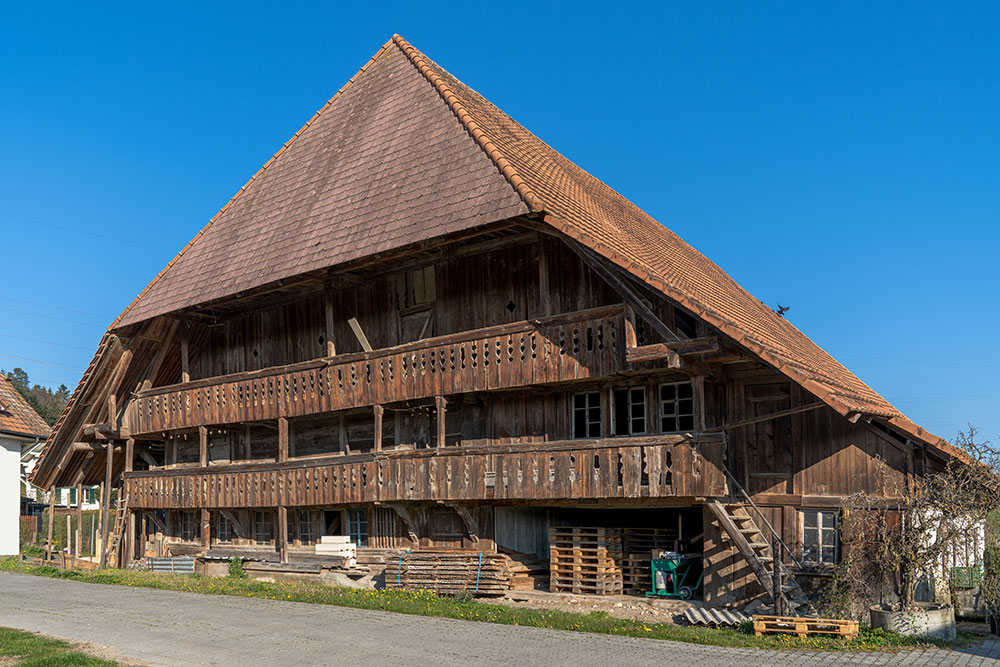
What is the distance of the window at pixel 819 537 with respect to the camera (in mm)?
16594

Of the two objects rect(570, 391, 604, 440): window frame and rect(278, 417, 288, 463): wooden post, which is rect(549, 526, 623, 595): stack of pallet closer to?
rect(570, 391, 604, 440): window frame

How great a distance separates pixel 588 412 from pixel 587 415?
0.06m

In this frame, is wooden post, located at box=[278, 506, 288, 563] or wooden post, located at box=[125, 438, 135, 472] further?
wooden post, located at box=[125, 438, 135, 472]

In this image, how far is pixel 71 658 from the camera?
12125 millimetres

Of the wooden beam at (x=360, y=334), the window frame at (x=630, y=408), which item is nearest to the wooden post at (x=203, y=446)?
the wooden beam at (x=360, y=334)

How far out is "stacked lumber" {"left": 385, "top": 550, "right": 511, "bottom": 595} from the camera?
19.3 m

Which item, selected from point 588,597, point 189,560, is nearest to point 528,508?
point 588,597

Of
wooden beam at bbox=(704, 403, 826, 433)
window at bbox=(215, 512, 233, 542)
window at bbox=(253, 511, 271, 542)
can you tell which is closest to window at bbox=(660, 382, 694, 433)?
wooden beam at bbox=(704, 403, 826, 433)

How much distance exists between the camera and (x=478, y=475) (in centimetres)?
1928

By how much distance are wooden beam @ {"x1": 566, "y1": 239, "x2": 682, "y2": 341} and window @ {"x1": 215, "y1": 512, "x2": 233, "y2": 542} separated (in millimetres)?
14028

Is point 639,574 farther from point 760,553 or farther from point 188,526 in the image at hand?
point 188,526

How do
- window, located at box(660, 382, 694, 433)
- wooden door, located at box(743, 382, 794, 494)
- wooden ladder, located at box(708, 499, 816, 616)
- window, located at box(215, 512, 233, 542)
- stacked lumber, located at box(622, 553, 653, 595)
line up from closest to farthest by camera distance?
wooden ladder, located at box(708, 499, 816, 616) < wooden door, located at box(743, 382, 794, 494) < window, located at box(660, 382, 694, 433) < stacked lumber, located at box(622, 553, 653, 595) < window, located at box(215, 512, 233, 542)

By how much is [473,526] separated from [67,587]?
32.6 ft

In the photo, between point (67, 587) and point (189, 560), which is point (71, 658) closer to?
point (67, 587)
